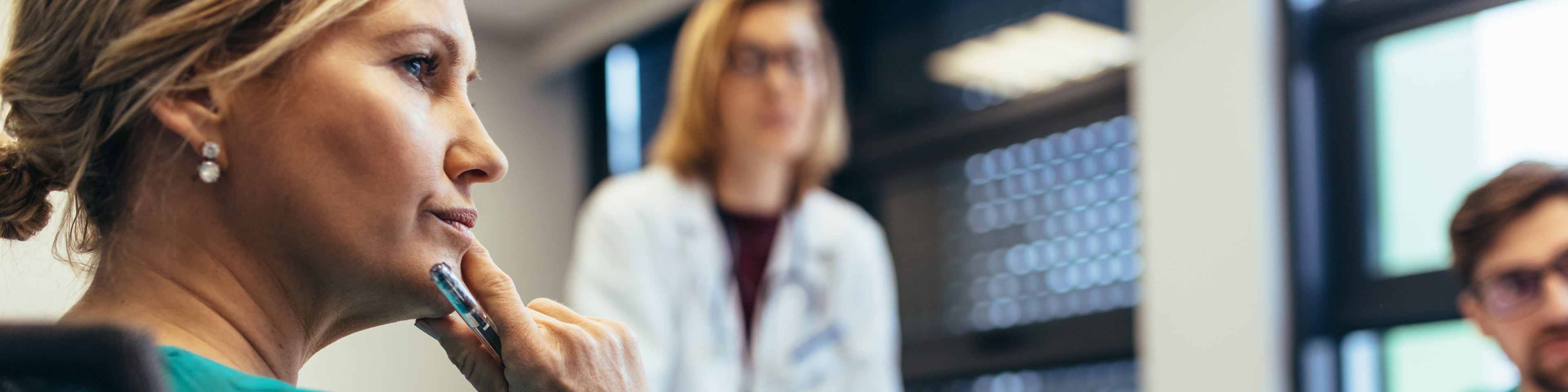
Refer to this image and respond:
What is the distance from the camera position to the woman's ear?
625 mm

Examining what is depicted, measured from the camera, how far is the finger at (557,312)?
786 mm

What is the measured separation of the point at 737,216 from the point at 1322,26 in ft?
3.53

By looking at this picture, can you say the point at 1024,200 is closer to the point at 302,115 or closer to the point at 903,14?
the point at 903,14

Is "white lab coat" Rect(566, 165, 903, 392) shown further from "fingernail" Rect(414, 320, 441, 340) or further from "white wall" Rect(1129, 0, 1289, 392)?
"fingernail" Rect(414, 320, 441, 340)

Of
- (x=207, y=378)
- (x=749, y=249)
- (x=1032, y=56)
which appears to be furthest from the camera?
(x=1032, y=56)

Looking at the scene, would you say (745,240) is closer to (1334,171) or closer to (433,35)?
(1334,171)

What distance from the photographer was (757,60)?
2143mm

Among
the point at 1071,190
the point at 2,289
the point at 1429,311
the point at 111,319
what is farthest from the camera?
the point at 1071,190

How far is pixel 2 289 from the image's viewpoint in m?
0.75

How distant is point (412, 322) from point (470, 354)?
0.10m

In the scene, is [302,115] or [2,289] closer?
[302,115]

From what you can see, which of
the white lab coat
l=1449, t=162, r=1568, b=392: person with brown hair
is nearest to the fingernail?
the white lab coat

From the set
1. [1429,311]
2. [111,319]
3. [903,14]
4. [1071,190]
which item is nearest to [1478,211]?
[1429,311]

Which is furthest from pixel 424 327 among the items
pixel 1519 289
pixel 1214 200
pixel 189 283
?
pixel 1214 200
